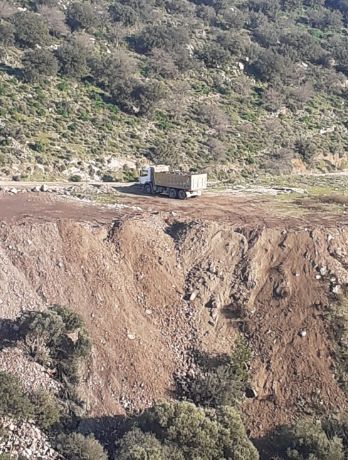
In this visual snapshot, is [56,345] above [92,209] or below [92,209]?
below

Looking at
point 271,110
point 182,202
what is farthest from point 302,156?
point 182,202

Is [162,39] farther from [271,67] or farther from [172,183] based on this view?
[172,183]

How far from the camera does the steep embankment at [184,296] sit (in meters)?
19.8

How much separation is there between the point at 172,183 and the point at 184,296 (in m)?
13.0

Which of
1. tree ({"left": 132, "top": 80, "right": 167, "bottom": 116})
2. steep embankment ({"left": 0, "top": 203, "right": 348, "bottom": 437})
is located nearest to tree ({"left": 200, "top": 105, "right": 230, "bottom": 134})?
tree ({"left": 132, "top": 80, "right": 167, "bottom": 116})

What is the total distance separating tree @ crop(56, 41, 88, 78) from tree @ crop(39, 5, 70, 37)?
7.69 m

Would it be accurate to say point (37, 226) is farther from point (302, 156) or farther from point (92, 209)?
point (302, 156)

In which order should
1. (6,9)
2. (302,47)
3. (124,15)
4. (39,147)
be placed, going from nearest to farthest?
(39,147), (6,9), (124,15), (302,47)

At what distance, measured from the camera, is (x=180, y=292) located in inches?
924

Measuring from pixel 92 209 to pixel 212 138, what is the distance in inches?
1052

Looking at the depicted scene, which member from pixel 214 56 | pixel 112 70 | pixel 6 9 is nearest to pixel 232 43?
pixel 214 56

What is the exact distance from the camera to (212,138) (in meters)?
52.4

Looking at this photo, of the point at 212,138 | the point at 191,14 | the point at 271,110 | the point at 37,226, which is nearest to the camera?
the point at 37,226

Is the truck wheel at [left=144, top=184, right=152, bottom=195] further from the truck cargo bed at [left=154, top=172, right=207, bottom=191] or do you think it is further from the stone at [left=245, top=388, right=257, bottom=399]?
the stone at [left=245, top=388, right=257, bottom=399]
